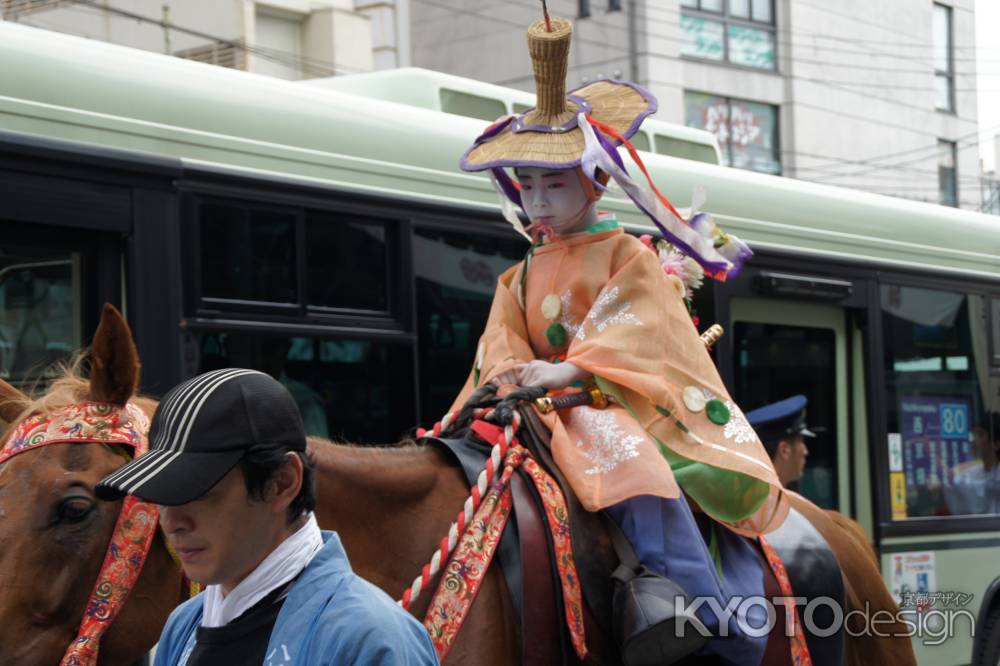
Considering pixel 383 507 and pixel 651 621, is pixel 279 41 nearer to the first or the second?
pixel 383 507

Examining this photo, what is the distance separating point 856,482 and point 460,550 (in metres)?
4.12

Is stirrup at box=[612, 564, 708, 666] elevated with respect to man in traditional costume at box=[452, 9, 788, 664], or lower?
lower

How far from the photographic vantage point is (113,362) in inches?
120

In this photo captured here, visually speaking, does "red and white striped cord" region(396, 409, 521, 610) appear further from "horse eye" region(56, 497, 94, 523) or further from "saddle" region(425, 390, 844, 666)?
"horse eye" region(56, 497, 94, 523)

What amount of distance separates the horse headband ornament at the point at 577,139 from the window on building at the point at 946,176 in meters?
28.4

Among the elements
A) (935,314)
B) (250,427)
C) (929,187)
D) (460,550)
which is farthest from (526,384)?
(929,187)

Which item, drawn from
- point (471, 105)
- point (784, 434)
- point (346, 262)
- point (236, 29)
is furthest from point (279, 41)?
point (346, 262)

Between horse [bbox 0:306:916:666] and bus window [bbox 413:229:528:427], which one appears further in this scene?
bus window [bbox 413:229:528:427]

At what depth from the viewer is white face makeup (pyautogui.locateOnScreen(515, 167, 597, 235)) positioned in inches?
162

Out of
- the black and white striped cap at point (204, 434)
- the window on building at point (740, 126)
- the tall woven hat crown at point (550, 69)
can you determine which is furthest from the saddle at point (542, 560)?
the window on building at point (740, 126)

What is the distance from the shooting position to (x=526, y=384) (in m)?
3.93

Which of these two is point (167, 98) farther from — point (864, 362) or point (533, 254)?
point (864, 362)

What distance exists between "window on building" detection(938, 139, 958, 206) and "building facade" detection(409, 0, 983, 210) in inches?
1.3

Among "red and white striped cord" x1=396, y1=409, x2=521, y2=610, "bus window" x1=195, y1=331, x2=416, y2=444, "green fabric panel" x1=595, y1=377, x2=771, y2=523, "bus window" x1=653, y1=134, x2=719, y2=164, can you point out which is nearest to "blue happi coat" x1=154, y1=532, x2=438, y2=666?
"red and white striped cord" x1=396, y1=409, x2=521, y2=610
